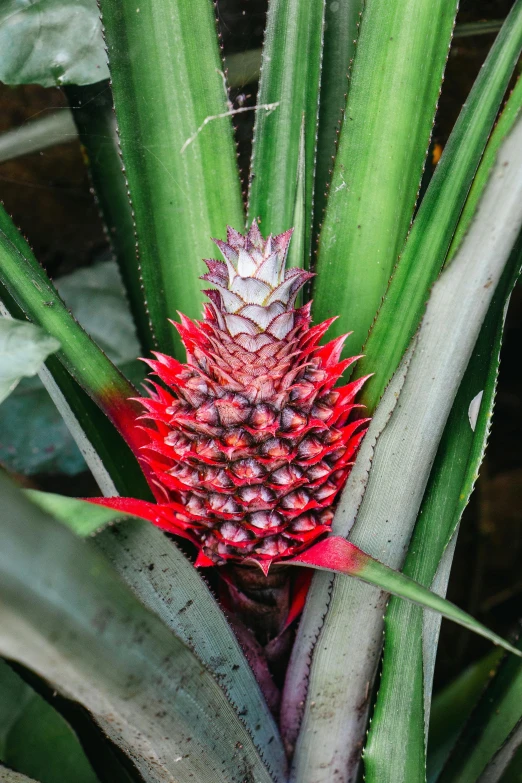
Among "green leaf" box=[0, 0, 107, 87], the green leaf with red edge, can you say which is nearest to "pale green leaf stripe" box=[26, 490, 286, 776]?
the green leaf with red edge

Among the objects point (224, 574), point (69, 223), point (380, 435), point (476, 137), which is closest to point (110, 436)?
point (224, 574)

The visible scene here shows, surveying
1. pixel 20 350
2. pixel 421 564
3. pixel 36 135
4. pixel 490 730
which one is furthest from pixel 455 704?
pixel 36 135

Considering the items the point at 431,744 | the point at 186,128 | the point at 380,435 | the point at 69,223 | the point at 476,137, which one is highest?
the point at 69,223

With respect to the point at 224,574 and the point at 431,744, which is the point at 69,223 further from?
the point at 431,744

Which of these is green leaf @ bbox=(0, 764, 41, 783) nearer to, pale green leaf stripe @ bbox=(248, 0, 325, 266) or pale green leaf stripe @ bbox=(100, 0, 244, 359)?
pale green leaf stripe @ bbox=(100, 0, 244, 359)

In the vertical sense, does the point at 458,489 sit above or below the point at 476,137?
below

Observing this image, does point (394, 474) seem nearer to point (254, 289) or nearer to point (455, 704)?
point (254, 289)
